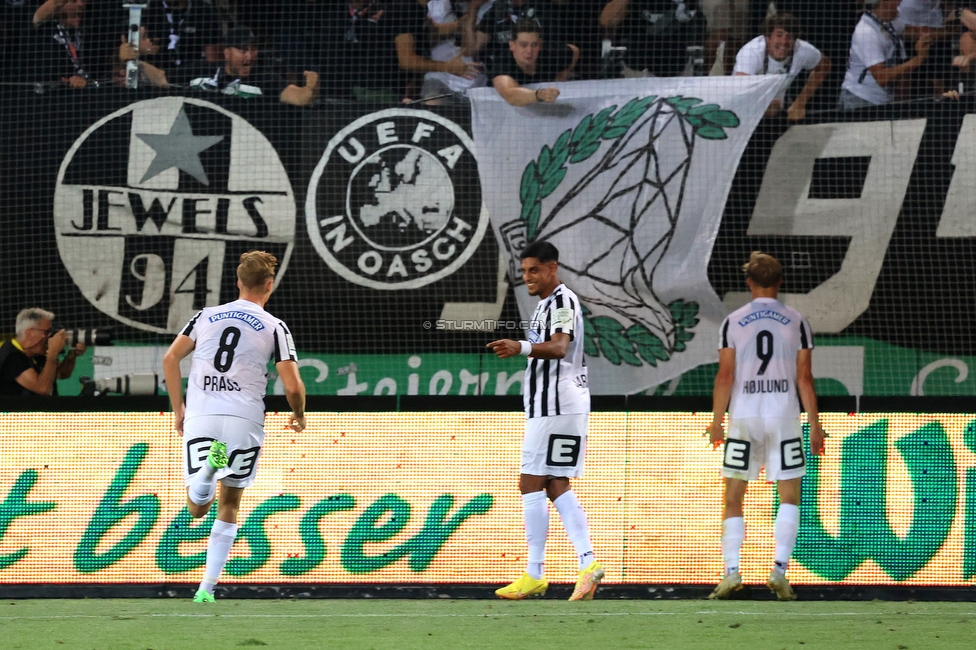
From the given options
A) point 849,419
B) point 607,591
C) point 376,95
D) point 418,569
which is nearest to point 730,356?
point 849,419

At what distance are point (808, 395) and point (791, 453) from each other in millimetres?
279

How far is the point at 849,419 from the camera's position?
6340 millimetres

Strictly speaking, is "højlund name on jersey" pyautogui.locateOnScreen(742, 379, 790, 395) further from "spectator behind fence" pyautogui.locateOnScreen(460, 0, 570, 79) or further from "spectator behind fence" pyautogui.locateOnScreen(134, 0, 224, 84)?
"spectator behind fence" pyautogui.locateOnScreen(134, 0, 224, 84)

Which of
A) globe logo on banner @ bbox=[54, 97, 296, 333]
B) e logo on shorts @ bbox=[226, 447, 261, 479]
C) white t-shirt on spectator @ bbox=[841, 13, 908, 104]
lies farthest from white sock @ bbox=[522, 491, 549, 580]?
white t-shirt on spectator @ bbox=[841, 13, 908, 104]

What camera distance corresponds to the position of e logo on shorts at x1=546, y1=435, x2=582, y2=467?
561 cm

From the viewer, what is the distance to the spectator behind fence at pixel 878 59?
29.9 feet

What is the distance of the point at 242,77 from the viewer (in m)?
9.40

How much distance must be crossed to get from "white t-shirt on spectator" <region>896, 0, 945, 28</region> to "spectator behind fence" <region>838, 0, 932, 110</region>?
0.07m

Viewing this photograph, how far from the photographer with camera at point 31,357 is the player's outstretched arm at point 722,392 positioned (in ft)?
12.5

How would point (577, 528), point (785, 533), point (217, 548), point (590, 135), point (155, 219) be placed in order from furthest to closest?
1. point (590, 135)
2. point (155, 219)
3. point (785, 533)
4. point (577, 528)
5. point (217, 548)

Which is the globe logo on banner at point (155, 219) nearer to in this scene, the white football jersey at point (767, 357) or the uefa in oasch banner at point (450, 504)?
the uefa in oasch banner at point (450, 504)

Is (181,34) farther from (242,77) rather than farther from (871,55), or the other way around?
(871,55)

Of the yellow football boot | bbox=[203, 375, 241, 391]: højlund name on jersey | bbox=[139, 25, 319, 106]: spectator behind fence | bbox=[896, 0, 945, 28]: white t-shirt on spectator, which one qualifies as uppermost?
bbox=[896, 0, 945, 28]: white t-shirt on spectator

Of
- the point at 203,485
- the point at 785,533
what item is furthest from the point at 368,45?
the point at 785,533
